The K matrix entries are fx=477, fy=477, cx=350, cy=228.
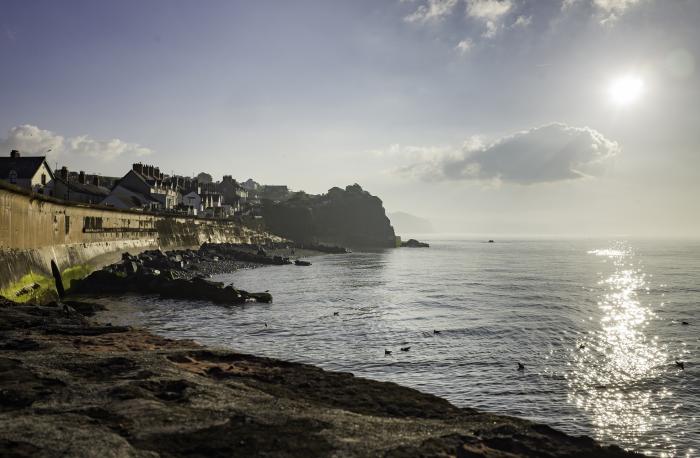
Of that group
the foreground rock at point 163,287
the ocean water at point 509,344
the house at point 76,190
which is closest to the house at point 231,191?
the house at point 76,190

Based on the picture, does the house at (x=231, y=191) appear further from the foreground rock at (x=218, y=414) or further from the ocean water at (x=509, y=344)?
the foreground rock at (x=218, y=414)

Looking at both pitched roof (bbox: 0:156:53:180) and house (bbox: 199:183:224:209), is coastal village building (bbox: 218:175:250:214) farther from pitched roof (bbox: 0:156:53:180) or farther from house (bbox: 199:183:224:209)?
pitched roof (bbox: 0:156:53:180)

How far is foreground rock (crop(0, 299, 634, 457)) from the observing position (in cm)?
1124

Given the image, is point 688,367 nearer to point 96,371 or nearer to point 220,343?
point 220,343

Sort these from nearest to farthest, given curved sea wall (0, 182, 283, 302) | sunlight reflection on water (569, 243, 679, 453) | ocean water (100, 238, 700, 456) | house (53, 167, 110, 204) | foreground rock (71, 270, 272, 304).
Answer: sunlight reflection on water (569, 243, 679, 453) → ocean water (100, 238, 700, 456) → curved sea wall (0, 182, 283, 302) → foreground rock (71, 270, 272, 304) → house (53, 167, 110, 204)

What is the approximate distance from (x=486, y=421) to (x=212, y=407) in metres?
8.30

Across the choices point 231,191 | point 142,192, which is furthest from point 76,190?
point 231,191

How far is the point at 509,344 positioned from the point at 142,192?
96.0 metres

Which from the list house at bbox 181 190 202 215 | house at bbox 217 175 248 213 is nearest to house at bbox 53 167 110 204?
house at bbox 181 190 202 215

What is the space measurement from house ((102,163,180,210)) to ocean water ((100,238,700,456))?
52.3m

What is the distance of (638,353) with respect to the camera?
26875 millimetres

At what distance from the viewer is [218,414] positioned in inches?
523

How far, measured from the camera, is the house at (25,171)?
69938 millimetres

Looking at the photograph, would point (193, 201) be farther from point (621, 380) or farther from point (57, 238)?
point (621, 380)
